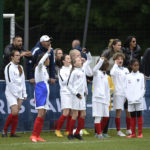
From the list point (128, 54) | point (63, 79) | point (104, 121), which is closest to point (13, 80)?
point (63, 79)

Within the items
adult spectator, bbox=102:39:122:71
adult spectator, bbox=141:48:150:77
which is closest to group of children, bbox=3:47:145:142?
adult spectator, bbox=102:39:122:71

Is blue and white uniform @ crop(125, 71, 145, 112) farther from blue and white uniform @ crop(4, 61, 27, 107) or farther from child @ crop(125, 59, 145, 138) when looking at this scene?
blue and white uniform @ crop(4, 61, 27, 107)

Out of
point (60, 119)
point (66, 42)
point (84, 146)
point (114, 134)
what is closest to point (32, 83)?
point (60, 119)

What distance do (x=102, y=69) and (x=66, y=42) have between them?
35.7 ft

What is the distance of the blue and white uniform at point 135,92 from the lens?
13352 millimetres

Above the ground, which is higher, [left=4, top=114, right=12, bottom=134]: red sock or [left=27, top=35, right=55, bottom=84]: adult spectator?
[left=27, top=35, right=55, bottom=84]: adult spectator

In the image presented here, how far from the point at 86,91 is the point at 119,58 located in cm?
120

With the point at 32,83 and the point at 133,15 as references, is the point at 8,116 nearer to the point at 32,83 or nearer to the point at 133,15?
the point at 32,83

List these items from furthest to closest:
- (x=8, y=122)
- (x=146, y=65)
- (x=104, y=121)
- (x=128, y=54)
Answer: (x=146, y=65) < (x=128, y=54) < (x=104, y=121) < (x=8, y=122)

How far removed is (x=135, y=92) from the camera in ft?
43.9

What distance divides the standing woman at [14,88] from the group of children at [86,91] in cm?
6

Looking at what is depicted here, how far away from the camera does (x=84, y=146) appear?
11633 millimetres

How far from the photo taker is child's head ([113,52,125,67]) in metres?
14.1

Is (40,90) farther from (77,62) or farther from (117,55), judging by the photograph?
(117,55)
